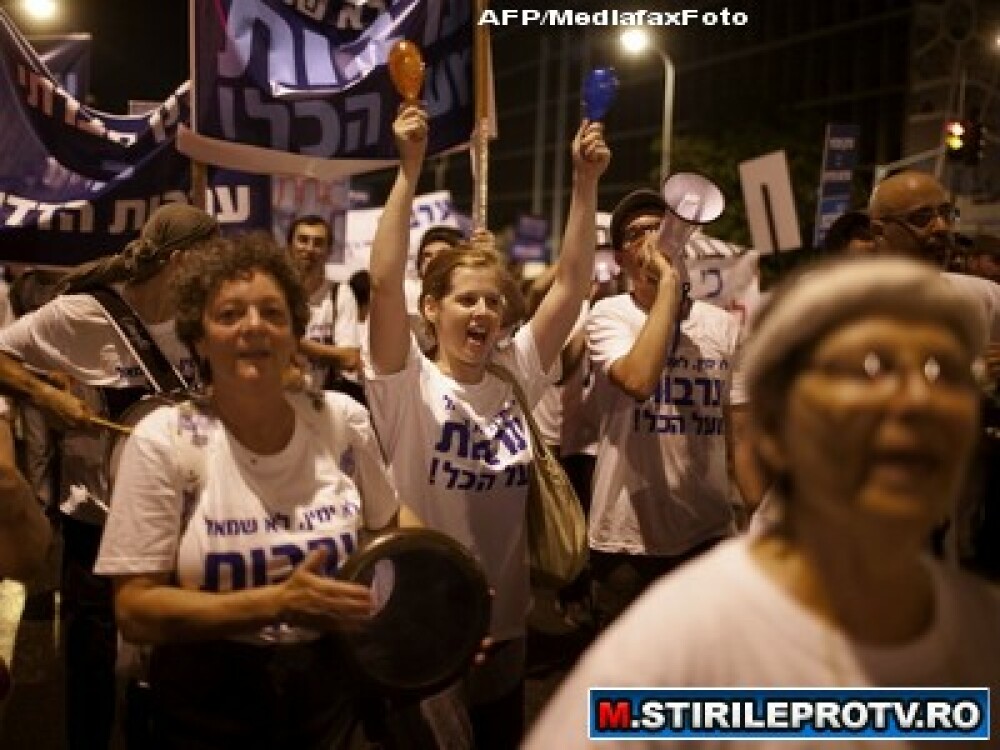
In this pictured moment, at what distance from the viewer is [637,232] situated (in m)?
4.49

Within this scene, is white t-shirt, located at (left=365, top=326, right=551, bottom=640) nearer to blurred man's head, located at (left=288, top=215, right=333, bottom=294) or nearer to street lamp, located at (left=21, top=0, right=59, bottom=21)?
blurred man's head, located at (left=288, top=215, right=333, bottom=294)

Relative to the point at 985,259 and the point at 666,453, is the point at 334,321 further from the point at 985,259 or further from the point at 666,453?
the point at 985,259

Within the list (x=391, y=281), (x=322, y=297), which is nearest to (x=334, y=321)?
(x=322, y=297)

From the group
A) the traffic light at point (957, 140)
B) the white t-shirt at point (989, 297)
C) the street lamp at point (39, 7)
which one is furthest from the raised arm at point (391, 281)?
the street lamp at point (39, 7)

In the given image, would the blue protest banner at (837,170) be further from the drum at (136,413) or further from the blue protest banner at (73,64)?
the drum at (136,413)

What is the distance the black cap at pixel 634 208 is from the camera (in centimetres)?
448

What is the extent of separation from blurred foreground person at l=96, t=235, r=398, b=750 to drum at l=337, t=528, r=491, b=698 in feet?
0.31

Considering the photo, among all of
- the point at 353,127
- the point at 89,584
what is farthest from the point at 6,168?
the point at 89,584

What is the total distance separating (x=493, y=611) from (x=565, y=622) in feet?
10.5

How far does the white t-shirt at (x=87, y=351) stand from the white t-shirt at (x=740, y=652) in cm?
267

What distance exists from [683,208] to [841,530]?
285 centimetres

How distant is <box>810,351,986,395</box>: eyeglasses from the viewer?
1.32m

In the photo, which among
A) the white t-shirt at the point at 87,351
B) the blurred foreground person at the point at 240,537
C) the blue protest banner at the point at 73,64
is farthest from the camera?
the blue protest banner at the point at 73,64

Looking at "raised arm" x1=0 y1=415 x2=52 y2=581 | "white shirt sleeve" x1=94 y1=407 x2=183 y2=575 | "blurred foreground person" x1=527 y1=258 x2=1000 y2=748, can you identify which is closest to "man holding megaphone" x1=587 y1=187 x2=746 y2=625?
"white shirt sleeve" x1=94 y1=407 x2=183 y2=575
